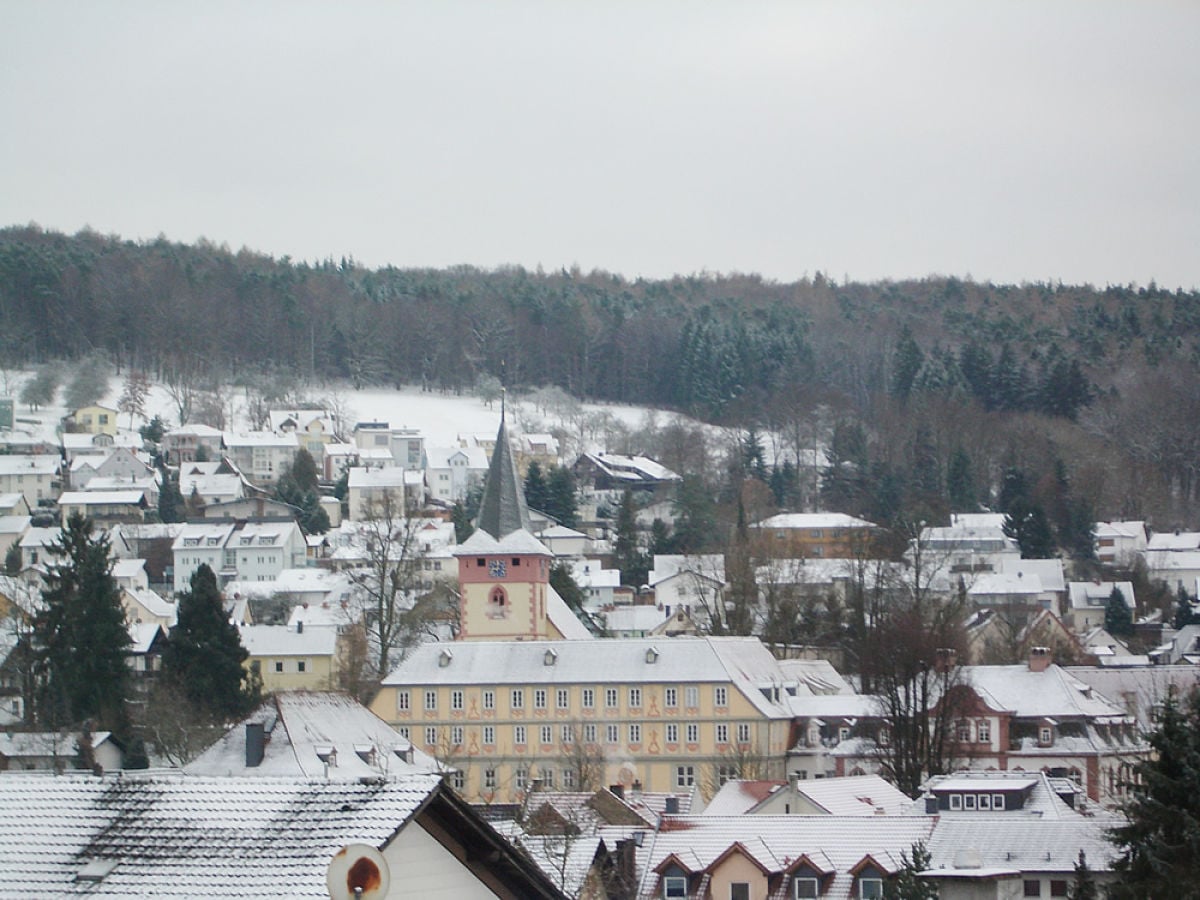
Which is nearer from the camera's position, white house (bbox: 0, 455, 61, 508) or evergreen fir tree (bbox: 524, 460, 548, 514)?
evergreen fir tree (bbox: 524, 460, 548, 514)

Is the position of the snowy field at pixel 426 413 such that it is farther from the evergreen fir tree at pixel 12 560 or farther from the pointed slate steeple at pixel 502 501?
the pointed slate steeple at pixel 502 501

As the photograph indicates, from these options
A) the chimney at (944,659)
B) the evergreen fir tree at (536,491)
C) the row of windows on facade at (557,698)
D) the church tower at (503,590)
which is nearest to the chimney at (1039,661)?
the chimney at (944,659)

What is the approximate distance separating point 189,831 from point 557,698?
189 ft

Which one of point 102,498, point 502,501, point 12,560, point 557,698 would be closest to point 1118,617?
point 502,501

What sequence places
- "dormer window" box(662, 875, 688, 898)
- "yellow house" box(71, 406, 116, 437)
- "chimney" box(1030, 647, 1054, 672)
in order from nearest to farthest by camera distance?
"dormer window" box(662, 875, 688, 898), "chimney" box(1030, 647, 1054, 672), "yellow house" box(71, 406, 116, 437)

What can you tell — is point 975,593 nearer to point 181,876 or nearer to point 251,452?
point 251,452

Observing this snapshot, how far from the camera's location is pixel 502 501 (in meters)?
80.5

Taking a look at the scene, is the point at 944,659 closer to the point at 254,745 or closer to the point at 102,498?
the point at 254,745

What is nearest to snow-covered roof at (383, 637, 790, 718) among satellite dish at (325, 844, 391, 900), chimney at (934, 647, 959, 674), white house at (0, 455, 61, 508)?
chimney at (934, 647, 959, 674)

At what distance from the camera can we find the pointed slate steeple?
261ft

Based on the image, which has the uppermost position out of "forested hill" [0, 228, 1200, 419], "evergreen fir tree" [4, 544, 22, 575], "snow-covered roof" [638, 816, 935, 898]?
"forested hill" [0, 228, 1200, 419]

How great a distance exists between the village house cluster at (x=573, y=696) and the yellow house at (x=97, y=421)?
0.75 ft

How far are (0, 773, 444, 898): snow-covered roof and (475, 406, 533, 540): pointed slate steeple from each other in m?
64.3

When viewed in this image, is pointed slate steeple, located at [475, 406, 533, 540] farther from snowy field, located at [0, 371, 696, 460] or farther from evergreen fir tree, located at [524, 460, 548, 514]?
snowy field, located at [0, 371, 696, 460]
